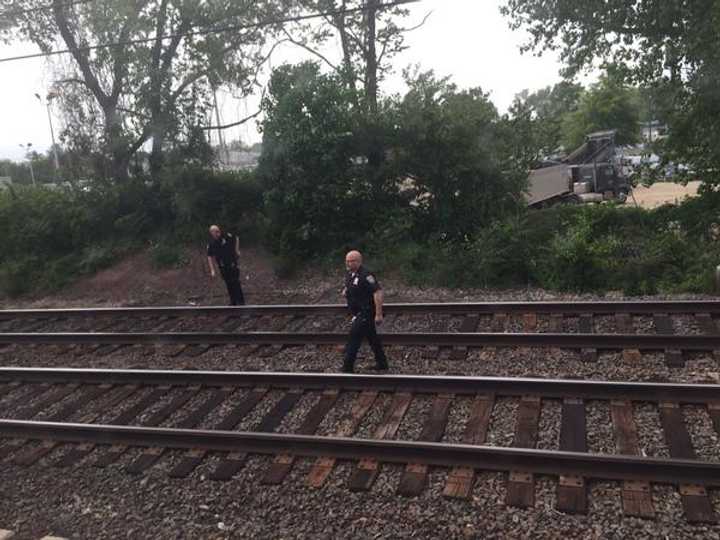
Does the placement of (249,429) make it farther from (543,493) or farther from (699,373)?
(699,373)

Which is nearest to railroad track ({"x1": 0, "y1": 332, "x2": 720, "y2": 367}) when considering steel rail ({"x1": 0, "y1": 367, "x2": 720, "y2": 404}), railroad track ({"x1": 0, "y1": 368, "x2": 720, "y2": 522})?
steel rail ({"x1": 0, "y1": 367, "x2": 720, "y2": 404})

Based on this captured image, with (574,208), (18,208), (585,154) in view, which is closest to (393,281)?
(574,208)

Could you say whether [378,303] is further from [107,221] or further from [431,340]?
[107,221]

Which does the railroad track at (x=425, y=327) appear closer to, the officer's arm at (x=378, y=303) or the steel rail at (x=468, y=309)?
the steel rail at (x=468, y=309)

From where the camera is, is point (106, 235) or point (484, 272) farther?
point (106, 235)

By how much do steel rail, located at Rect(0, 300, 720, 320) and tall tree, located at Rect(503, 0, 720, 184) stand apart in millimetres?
5207

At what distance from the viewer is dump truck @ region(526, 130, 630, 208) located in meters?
19.6

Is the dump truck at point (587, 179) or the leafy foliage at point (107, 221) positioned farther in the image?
the dump truck at point (587, 179)

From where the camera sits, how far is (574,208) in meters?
13.1

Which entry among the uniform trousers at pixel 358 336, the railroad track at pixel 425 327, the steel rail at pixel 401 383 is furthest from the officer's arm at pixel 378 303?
the railroad track at pixel 425 327

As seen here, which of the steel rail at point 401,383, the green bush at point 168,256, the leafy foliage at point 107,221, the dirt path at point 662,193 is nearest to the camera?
the steel rail at point 401,383

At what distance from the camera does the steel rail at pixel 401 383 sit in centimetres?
575

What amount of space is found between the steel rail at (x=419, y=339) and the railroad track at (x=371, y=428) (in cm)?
158

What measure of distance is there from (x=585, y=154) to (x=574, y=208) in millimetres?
15544
